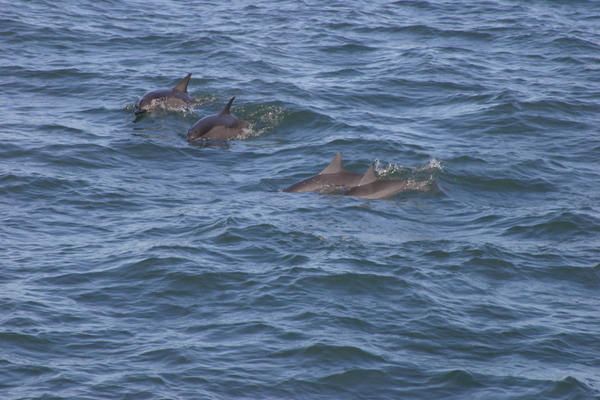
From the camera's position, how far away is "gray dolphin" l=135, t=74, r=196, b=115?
19359 mm

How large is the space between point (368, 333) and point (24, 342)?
14.3ft

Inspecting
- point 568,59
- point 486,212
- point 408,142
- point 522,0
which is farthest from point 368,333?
point 522,0

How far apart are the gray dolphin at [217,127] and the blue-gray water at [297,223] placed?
1.34 feet

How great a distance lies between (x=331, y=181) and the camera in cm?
1529

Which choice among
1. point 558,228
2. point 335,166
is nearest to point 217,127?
point 335,166

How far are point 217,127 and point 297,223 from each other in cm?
524

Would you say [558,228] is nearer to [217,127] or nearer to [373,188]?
[373,188]

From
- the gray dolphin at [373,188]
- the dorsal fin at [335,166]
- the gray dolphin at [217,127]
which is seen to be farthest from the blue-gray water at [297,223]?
the dorsal fin at [335,166]

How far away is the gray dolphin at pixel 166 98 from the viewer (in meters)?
19.4

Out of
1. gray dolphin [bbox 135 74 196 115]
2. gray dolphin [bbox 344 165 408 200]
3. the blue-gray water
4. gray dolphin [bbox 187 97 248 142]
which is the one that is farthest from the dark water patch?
gray dolphin [bbox 135 74 196 115]

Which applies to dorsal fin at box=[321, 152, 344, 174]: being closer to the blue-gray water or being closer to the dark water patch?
the blue-gray water

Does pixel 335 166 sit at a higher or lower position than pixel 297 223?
higher

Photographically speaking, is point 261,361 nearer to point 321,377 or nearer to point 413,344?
point 321,377

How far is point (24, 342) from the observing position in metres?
9.76
